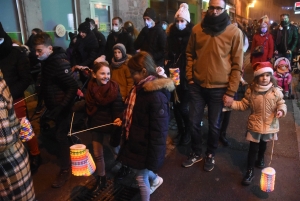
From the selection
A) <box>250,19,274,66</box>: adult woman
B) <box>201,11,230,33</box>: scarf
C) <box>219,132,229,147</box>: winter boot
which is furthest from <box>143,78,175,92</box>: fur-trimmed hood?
<box>250,19,274,66</box>: adult woman

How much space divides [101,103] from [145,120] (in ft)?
2.27

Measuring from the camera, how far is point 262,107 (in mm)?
3385

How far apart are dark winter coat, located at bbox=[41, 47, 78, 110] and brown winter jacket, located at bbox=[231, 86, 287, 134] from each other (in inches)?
90.5

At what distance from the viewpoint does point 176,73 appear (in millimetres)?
4309

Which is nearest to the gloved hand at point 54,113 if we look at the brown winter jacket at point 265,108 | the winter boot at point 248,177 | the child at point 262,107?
the child at point 262,107

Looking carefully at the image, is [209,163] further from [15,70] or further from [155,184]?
[15,70]

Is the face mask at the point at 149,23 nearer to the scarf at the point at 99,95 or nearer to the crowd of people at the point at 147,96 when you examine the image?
the crowd of people at the point at 147,96

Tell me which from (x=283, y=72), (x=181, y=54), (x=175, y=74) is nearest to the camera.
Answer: (x=175, y=74)

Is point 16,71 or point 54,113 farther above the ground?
point 16,71

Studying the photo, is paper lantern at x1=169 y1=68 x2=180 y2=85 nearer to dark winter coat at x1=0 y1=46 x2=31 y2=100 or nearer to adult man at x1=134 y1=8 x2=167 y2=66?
adult man at x1=134 y1=8 x2=167 y2=66

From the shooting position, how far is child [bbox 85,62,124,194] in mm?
3168

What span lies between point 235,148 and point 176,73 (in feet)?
5.31

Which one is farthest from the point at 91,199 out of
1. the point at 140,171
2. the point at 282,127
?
the point at 282,127

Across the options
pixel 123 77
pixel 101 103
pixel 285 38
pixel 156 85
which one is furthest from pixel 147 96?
pixel 285 38
